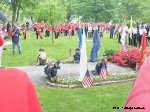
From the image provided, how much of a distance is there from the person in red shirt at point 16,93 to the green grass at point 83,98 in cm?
783

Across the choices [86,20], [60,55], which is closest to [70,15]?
[86,20]

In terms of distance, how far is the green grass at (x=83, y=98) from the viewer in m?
10.8

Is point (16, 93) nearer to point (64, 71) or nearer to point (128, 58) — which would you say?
point (64, 71)

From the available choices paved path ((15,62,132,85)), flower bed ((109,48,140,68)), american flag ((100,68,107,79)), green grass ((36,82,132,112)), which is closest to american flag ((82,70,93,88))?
green grass ((36,82,132,112))

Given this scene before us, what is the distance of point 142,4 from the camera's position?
54625 millimetres

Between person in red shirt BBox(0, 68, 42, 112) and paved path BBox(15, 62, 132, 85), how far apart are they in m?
12.4

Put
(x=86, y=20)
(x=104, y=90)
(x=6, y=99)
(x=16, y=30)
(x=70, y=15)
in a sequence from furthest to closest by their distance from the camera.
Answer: (x=70, y=15) < (x=86, y=20) < (x=16, y=30) < (x=104, y=90) < (x=6, y=99)

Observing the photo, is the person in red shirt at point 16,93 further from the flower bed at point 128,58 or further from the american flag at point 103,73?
the flower bed at point 128,58

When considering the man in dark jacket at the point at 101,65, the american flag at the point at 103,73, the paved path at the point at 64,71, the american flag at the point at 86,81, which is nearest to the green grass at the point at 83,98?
the american flag at the point at 86,81

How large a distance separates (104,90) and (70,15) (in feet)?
200

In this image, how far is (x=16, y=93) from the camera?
211 cm

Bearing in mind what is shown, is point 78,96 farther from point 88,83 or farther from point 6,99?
point 6,99

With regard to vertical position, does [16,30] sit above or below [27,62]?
above

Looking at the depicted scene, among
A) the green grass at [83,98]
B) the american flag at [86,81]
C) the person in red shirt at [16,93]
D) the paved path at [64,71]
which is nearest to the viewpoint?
the person in red shirt at [16,93]
